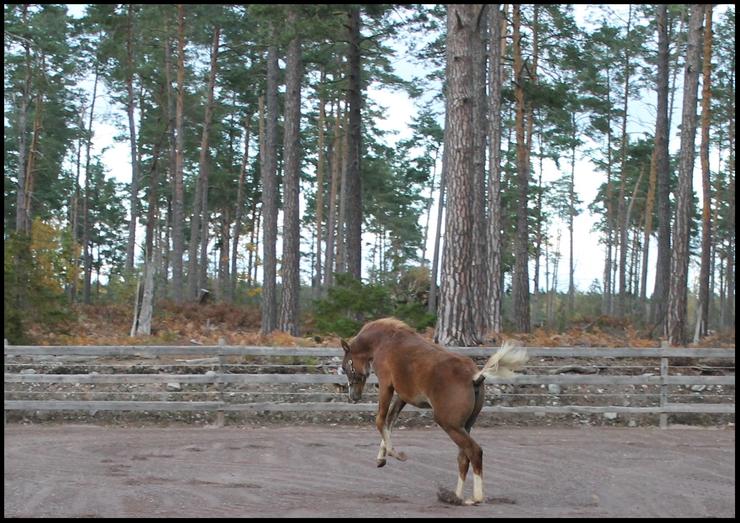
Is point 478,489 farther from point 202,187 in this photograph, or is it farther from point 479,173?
point 202,187

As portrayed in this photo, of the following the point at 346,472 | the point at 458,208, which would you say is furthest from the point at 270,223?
the point at 346,472

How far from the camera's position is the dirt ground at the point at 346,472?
22.8ft

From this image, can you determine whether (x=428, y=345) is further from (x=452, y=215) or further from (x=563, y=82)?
(x=563, y=82)

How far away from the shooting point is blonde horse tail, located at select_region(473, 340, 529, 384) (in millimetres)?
7203

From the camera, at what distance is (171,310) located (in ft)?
93.0

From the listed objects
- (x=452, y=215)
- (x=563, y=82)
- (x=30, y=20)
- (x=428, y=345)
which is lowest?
(x=428, y=345)

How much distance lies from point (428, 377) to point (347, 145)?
1692 centimetres

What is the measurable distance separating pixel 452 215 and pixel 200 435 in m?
5.93

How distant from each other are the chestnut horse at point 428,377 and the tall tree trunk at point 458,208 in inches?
216

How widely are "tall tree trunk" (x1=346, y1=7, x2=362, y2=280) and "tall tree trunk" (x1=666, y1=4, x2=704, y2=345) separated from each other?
26.9ft

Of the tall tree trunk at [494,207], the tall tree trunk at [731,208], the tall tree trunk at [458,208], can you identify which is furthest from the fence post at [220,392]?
the tall tree trunk at [731,208]

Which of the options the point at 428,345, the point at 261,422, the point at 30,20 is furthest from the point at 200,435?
the point at 30,20

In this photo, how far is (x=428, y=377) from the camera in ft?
24.7

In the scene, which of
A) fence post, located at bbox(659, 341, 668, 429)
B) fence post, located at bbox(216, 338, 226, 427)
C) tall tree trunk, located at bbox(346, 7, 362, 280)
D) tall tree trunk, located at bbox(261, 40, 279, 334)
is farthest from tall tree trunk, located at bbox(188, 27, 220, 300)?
fence post, located at bbox(659, 341, 668, 429)
